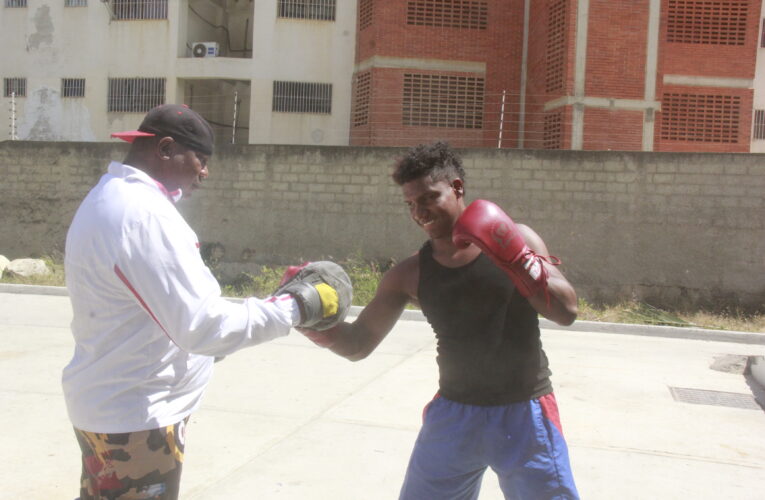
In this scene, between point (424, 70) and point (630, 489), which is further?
point (424, 70)

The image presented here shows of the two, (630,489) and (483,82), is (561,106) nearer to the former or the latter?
(483,82)

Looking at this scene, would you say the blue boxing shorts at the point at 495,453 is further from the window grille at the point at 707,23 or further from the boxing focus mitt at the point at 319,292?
the window grille at the point at 707,23

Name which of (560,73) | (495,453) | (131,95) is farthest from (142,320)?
(131,95)

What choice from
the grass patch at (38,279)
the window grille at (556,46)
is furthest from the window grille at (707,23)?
the grass patch at (38,279)

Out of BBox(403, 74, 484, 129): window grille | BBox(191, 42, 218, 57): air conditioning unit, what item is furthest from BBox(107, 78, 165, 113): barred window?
BBox(403, 74, 484, 129): window grille

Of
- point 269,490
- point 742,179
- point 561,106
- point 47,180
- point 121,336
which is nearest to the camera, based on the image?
point 121,336

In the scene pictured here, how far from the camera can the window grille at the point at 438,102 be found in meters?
18.7

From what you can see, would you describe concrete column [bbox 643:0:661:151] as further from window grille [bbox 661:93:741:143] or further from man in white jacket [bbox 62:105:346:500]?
man in white jacket [bbox 62:105:346:500]

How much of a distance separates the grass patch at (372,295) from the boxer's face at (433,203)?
7.18 meters

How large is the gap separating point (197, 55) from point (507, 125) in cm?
884

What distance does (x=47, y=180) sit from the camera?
44.6ft

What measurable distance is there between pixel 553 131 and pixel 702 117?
3922 mm

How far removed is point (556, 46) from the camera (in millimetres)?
17484

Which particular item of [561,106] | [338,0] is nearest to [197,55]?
[338,0]
